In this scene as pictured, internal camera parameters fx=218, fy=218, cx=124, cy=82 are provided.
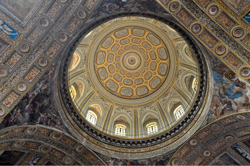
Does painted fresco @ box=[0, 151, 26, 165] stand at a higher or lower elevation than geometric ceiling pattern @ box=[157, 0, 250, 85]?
lower

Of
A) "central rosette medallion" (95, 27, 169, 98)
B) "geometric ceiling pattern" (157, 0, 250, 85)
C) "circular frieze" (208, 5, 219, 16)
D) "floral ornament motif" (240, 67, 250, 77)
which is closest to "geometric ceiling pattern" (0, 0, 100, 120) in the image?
"geometric ceiling pattern" (157, 0, 250, 85)

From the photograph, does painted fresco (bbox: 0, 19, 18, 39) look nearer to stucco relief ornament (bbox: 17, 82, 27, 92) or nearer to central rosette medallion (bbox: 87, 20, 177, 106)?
stucco relief ornament (bbox: 17, 82, 27, 92)

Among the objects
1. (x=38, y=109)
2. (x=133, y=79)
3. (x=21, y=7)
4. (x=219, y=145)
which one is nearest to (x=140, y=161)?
(x=219, y=145)

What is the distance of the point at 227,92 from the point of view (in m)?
12.1

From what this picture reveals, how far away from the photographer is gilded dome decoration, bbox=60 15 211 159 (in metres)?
17.4

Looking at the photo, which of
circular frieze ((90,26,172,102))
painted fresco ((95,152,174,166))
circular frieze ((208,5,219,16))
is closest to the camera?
circular frieze ((208,5,219,16))

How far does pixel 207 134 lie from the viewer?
565 inches

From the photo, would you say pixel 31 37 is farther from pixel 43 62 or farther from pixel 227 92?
pixel 227 92

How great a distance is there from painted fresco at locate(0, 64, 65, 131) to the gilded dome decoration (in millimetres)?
2256

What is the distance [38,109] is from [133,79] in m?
11.7

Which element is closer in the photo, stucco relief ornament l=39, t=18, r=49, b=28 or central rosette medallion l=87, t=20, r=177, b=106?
stucco relief ornament l=39, t=18, r=49, b=28

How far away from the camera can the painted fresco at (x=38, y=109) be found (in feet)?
36.7

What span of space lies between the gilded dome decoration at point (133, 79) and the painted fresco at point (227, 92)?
2622 millimetres

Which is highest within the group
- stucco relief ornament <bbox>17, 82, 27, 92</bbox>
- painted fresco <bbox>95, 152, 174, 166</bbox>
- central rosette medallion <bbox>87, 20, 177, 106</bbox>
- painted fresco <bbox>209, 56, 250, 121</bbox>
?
central rosette medallion <bbox>87, 20, 177, 106</bbox>
